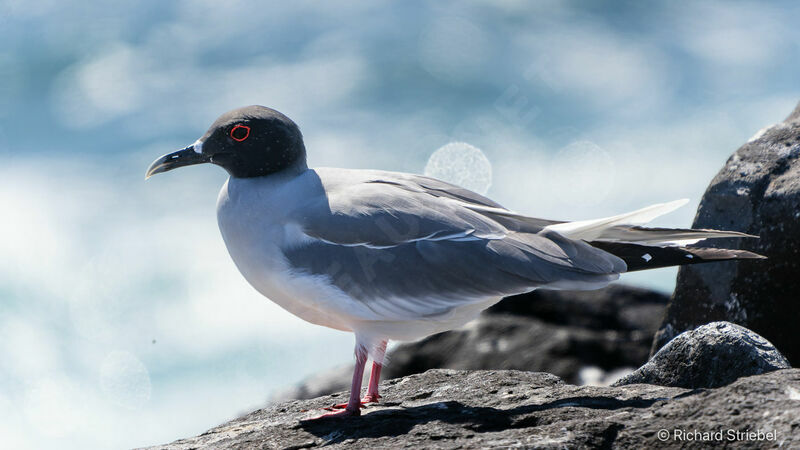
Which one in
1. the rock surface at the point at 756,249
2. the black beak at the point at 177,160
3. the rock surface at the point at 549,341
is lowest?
the rock surface at the point at 549,341

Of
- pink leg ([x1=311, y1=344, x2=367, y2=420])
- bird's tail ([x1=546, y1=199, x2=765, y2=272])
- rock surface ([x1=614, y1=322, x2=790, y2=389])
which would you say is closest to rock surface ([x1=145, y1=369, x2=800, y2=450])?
A: pink leg ([x1=311, y1=344, x2=367, y2=420])

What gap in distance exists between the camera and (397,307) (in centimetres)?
704

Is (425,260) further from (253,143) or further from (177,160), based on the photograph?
(177,160)

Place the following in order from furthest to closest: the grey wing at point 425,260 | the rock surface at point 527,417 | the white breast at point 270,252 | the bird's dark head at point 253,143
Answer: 1. the bird's dark head at point 253,143
2. the white breast at point 270,252
3. the grey wing at point 425,260
4. the rock surface at point 527,417

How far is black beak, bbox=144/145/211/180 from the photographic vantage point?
25.9ft

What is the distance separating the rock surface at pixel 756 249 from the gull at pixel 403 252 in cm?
242

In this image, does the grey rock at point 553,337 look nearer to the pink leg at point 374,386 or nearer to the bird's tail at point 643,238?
the pink leg at point 374,386

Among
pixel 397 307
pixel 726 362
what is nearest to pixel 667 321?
pixel 726 362

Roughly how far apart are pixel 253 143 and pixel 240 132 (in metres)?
0.14

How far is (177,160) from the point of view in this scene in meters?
8.04

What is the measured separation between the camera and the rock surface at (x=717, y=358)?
23.8ft

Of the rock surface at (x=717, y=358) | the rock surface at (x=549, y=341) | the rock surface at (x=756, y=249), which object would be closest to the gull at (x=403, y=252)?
the rock surface at (x=717, y=358)

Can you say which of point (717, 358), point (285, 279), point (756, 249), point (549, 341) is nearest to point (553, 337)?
point (549, 341)

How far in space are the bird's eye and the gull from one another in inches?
16.5
